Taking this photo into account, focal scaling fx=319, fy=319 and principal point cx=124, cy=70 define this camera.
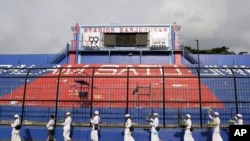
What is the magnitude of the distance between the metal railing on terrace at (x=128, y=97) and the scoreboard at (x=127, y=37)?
19.3 metres

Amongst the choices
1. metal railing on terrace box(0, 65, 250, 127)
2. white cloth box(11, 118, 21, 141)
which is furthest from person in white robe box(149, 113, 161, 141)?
white cloth box(11, 118, 21, 141)

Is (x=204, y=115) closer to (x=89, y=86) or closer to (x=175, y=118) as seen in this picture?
(x=175, y=118)

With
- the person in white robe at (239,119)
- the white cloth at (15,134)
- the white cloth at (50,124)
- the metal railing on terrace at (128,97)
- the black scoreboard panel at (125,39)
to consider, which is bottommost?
the white cloth at (15,134)

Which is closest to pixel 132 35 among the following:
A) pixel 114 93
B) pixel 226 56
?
pixel 226 56

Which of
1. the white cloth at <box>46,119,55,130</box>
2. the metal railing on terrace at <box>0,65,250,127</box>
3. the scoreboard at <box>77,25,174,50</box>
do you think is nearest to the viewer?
the white cloth at <box>46,119,55,130</box>

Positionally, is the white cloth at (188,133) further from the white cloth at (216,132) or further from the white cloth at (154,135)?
the white cloth at (154,135)

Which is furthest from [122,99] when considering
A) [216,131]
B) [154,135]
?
[216,131]

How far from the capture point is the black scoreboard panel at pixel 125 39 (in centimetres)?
3750

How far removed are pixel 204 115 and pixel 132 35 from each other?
72.9 feet

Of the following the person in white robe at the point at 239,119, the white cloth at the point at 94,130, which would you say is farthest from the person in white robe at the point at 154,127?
the person in white robe at the point at 239,119

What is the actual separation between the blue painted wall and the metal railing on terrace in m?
0.55

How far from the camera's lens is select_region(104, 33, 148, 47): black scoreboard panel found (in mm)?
37500

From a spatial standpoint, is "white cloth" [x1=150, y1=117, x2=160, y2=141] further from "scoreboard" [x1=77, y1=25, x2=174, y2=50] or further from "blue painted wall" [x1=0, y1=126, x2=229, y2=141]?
"scoreboard" [x1=77, y1=25, x2=174, y2=50]

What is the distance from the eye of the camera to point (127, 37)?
37812 millimetres
